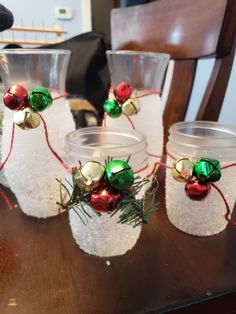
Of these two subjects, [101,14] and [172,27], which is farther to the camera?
[101,14]

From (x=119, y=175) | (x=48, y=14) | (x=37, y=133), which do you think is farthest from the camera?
(x=48, y=14)

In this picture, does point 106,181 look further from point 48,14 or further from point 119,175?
point 48,14

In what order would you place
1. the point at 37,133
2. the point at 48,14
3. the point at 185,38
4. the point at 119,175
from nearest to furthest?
the point at 119,175, the point at 37,133, the point at 185,38, the point at 48,14

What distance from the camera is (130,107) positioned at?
38 centimetres

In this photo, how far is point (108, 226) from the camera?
296mm

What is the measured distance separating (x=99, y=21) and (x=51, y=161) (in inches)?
71.6

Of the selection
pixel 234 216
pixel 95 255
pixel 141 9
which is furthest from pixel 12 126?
pixel 141 9

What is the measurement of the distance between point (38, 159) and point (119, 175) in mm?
148

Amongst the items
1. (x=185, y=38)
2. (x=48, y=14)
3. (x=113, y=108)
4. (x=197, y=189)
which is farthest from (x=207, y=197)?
(x=48, y=14)

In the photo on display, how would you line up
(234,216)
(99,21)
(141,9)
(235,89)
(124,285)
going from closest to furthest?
(124,285) → (234,216) → (141,9) → (235,89) → (99,21)

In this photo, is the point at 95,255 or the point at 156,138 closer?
the point at 95,255

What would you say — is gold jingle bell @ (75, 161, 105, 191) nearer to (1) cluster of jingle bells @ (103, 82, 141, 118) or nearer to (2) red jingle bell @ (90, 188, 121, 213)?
(2) red jingle bell @ (90, 188, 121, 213)

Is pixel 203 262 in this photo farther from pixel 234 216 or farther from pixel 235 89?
pixel 235 89

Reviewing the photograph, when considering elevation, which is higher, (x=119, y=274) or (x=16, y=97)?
(x=16, y=97)
